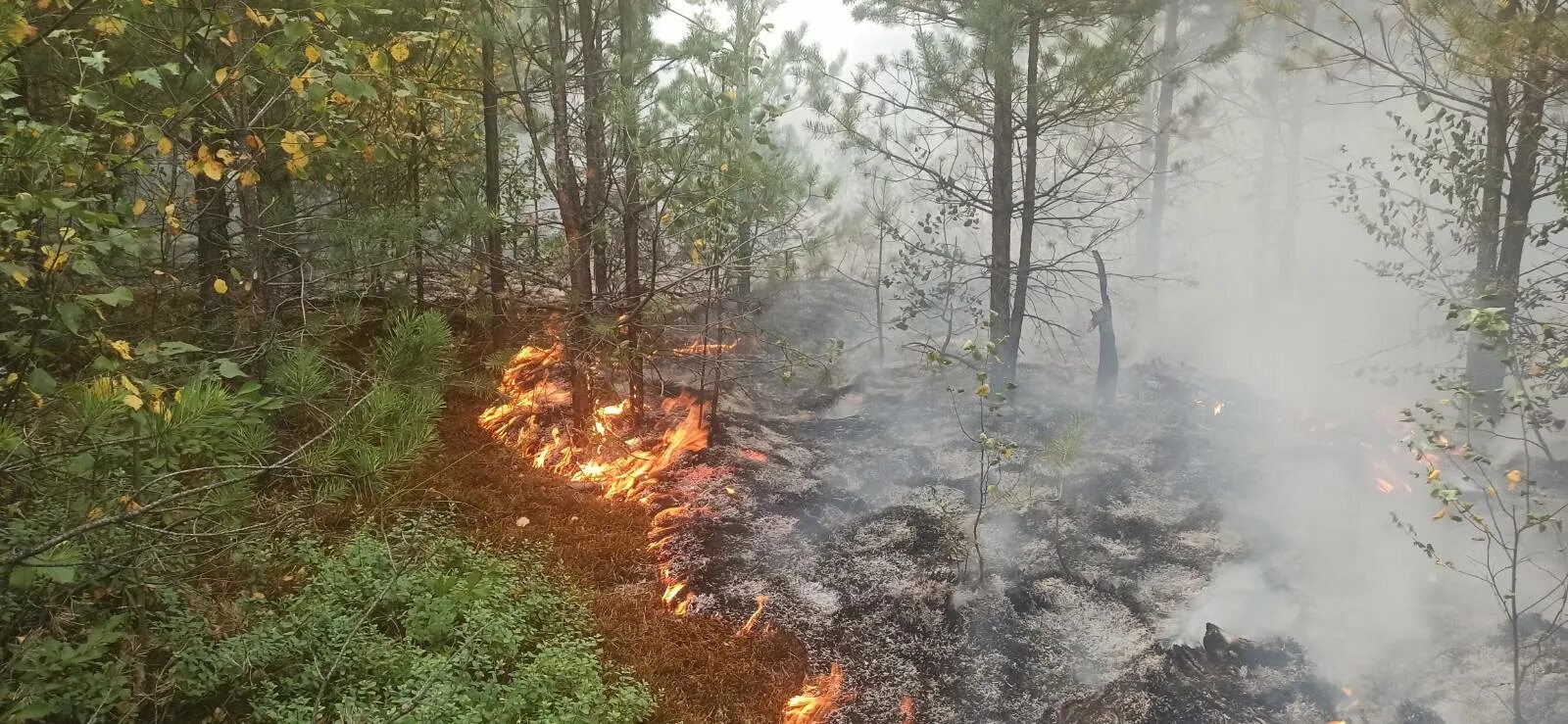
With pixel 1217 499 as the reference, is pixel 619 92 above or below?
above

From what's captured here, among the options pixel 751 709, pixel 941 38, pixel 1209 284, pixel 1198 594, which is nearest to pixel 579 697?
pixel 751 709

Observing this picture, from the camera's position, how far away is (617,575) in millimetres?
6379

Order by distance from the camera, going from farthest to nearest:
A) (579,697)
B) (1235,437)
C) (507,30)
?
(1235,437) → (507,30) → (579,697)

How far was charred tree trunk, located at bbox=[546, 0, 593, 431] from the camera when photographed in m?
7.05

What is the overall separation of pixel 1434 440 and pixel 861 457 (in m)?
5.85

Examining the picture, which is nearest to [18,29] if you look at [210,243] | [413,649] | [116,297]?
[116,297]

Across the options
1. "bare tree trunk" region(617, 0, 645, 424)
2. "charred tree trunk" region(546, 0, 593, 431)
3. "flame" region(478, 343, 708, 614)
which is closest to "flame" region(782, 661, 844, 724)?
"flame" region(478, 343, 708, 614)

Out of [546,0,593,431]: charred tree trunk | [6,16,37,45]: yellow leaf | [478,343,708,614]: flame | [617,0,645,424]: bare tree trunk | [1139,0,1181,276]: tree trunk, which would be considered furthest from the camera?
[1139,0,1181,276]: tree trunk

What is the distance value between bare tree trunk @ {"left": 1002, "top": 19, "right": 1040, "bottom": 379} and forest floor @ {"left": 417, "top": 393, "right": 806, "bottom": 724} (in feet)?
17.6

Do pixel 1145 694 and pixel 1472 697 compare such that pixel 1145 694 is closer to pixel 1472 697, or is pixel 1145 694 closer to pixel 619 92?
pixel 1472 697

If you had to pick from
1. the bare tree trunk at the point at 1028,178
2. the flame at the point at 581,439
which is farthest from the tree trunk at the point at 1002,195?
the flame at the point at 581,439

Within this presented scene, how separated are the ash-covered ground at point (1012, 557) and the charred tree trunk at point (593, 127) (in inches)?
121

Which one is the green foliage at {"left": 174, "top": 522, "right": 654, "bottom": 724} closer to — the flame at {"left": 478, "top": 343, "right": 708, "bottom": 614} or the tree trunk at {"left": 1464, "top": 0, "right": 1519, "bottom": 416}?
the flame at {"left": 478, "top": 343, "right": 708, "bottom": 614}

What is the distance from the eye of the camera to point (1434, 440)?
18.3ft
